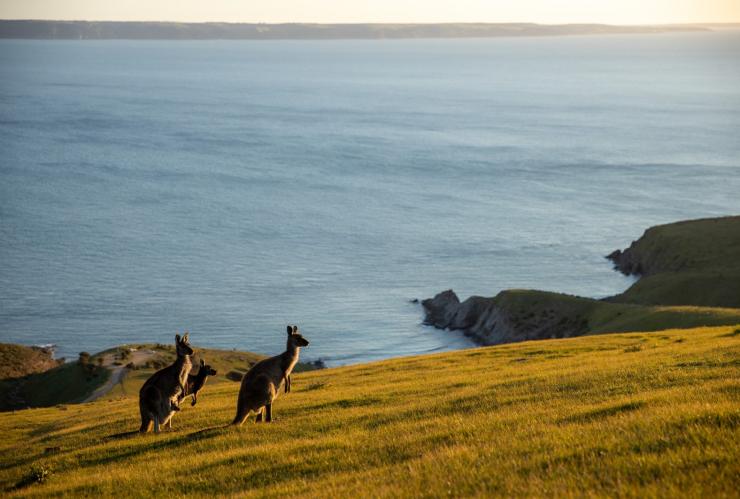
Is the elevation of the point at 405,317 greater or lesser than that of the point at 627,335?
lesser

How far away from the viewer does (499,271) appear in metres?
139

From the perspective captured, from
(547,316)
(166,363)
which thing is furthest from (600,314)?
(166,363)

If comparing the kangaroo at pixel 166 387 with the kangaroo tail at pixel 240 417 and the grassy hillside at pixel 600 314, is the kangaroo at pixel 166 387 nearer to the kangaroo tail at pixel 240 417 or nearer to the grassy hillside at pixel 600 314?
the kangaroo tail at pixel 240 417

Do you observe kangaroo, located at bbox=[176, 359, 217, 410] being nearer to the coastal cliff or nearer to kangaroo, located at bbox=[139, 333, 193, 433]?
kangaroo, located at bbox=[139, 333, 193, 433]

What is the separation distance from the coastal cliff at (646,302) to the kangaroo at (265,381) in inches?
1605

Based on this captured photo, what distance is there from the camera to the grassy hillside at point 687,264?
89812 mm

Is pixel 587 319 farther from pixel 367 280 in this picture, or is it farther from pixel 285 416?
pixel 285 416

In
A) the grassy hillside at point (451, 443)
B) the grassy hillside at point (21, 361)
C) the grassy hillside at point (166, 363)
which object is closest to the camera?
the grassy hillside at point (451, 443)

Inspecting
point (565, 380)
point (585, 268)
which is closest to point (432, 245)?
point (585, 268)

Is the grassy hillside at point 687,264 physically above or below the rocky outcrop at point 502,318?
above

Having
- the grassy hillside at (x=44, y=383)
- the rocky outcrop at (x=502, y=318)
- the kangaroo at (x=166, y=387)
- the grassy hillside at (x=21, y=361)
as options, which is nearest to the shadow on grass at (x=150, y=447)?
the kangaroo at (x=166, y=387)

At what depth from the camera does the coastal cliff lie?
6925 cm

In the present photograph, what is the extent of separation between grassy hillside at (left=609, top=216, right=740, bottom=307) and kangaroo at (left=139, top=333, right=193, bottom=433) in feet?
248

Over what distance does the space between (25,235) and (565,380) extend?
487 ft
